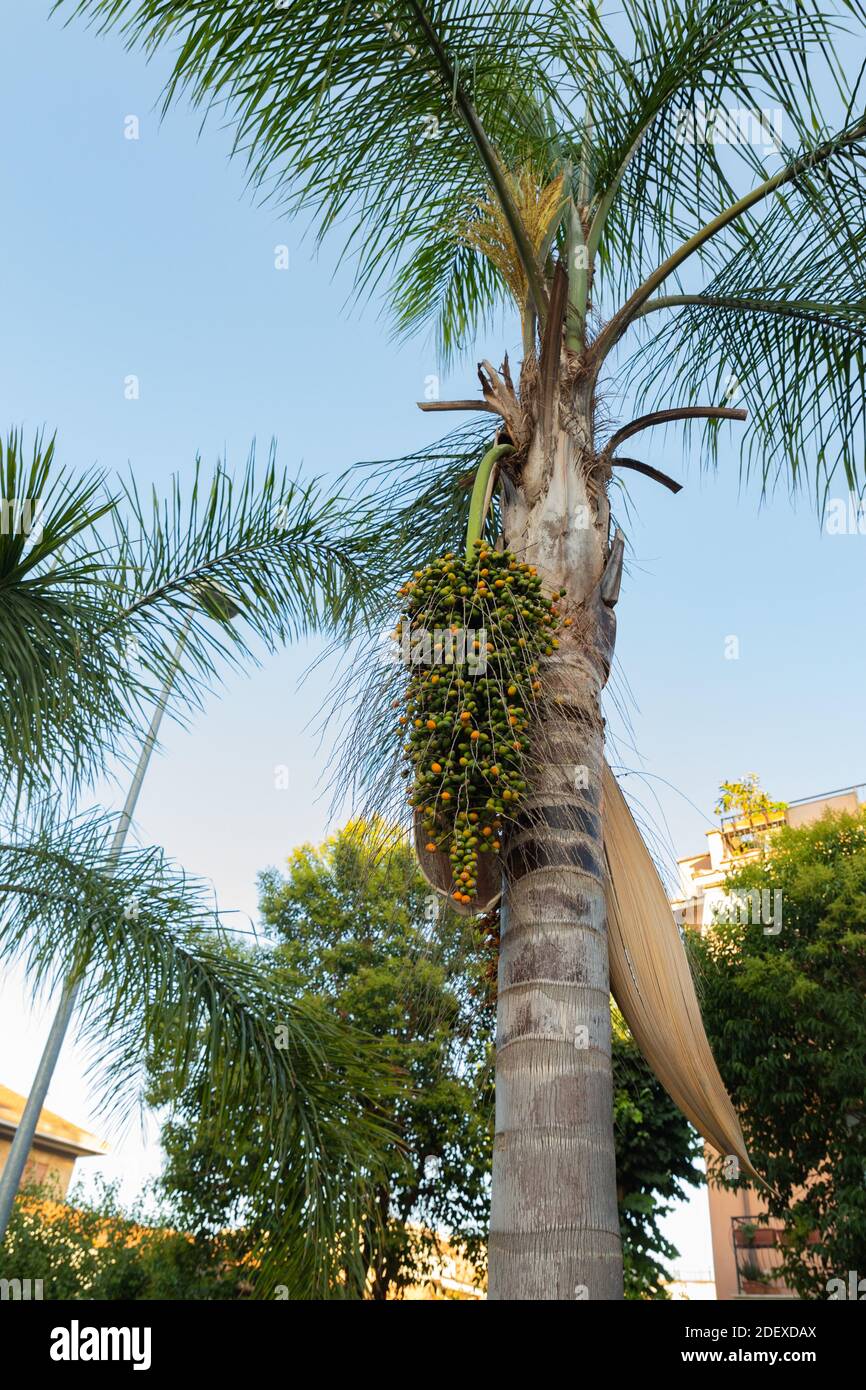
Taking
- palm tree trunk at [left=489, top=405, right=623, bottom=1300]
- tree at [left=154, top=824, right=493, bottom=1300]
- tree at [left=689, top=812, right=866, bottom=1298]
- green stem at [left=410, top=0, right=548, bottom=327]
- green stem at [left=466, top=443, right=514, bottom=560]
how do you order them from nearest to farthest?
palm tree trunk at [left=489, top=405, right=623, bottom=1300], green stem at [left=466, top=443, right=514, bottom=560], green stem at [left=410, top=0, right=548, bottom=327], tree at [left=689, top=812, right=866, bottom=1298], tree at [left=154, top=824, right=493, bottom=1300]

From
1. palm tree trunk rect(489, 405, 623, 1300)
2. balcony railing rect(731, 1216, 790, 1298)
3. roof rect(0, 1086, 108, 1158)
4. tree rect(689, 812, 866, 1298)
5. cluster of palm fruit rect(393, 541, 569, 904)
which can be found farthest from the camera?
roof rect(0, 1086, 108, 1158)

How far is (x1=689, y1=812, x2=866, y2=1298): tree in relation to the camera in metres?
12.1

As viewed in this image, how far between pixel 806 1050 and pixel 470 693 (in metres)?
11.2

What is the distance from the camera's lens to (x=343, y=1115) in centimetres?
530

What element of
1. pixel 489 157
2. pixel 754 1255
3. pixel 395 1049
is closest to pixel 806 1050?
pixel 395 1049

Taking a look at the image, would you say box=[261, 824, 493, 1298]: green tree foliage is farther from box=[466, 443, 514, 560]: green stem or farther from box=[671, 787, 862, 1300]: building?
box=[466, 443, 514, 560]: green stem

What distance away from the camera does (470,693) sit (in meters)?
3.33

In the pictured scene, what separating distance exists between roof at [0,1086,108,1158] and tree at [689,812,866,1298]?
1349cm

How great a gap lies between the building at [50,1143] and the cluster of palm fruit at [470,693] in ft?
69.6

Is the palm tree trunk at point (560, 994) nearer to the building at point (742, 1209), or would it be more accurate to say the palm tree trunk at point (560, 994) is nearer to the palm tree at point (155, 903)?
the palm tree at point (155, 903)

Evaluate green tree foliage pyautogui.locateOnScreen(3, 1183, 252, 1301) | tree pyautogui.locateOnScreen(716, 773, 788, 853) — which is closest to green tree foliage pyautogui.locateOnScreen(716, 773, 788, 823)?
tree pyautogui.locateOnScreen(716, 773, 788, 853)

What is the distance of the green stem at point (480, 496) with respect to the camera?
3842mm

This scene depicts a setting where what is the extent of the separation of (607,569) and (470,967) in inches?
67.8
